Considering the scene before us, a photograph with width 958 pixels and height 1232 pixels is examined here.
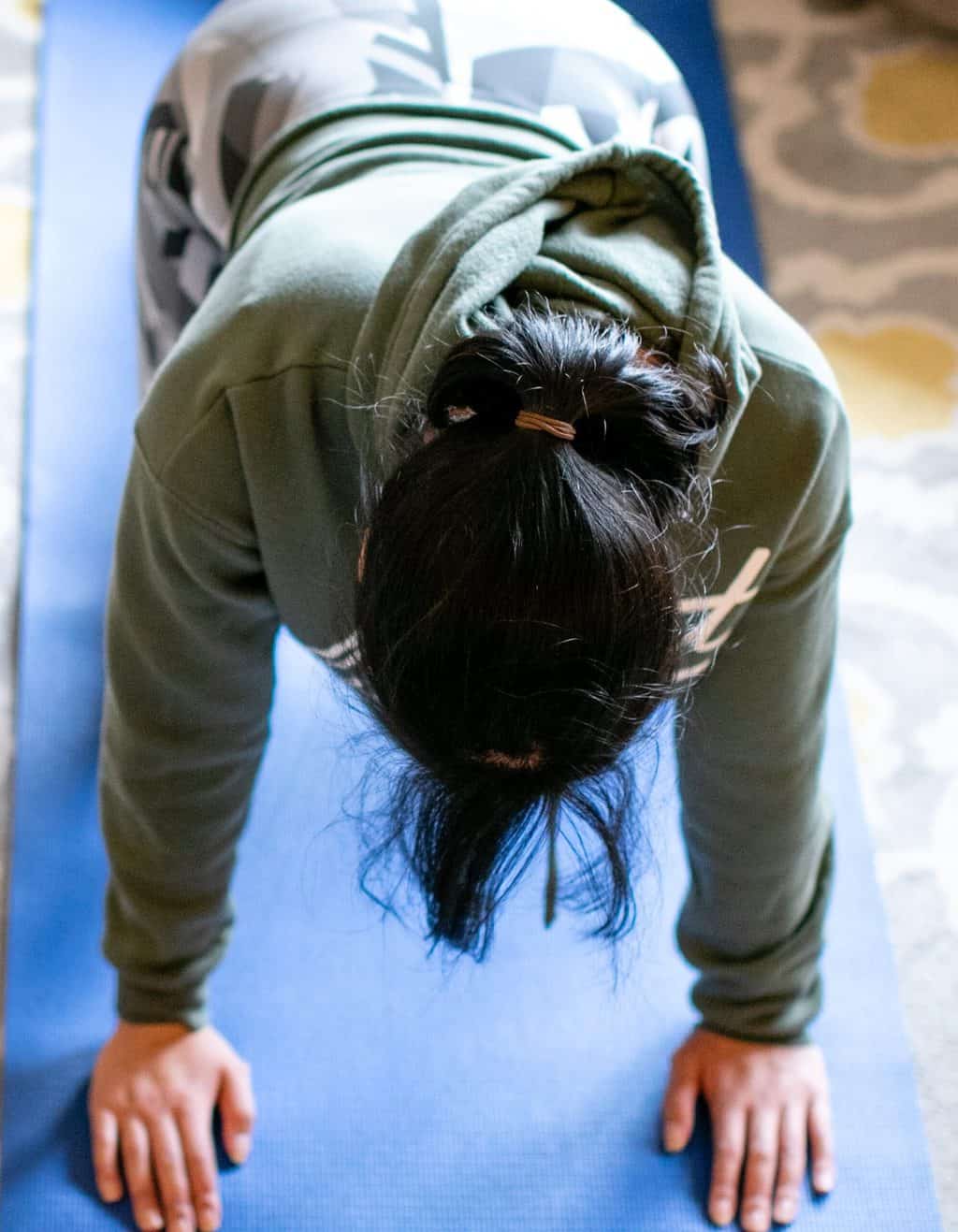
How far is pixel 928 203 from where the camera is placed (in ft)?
6.19

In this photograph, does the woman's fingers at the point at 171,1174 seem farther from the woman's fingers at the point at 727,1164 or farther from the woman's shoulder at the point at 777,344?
the woman's shoulder at the point at 777,344

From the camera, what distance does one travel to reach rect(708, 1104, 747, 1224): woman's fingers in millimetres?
1062

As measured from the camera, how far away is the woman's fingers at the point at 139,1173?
1.03 metres

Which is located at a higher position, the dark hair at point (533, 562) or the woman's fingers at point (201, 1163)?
the dark hair at point (533, 562)

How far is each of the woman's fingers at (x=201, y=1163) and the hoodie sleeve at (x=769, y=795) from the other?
395 millimetres

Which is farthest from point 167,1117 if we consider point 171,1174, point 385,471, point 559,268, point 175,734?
point 559,268

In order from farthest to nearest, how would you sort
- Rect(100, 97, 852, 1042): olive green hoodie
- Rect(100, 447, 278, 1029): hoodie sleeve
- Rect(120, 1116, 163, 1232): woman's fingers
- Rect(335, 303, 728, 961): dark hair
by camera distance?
Rect(120, 1116, 163, 1232): woman's fingers
Rect(100, 447, 278, 1029): hoodie sleeve
Rect(100, 97, 852, 1042): olive green hoodie
Rect(335, 303, 728, 961): dark hair

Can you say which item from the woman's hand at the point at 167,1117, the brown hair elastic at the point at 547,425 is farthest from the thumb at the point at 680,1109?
the brown hair elastic at the point at 547,425

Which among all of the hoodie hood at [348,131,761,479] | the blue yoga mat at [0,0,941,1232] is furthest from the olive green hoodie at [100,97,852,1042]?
the blue yoga mat at [0,0,941,1232]

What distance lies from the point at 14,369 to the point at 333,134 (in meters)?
0.82

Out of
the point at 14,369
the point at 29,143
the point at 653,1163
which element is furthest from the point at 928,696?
the point at 29,143

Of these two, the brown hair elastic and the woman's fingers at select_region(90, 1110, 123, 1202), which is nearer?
the brown hair elastic

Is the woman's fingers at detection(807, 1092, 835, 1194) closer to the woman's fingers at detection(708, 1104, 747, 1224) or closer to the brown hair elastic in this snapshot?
the woman's fingers at detection(708, 1104, 747, 1224)

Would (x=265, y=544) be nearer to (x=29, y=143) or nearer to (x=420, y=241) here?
(x=420, y=241)
